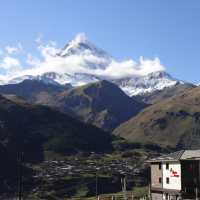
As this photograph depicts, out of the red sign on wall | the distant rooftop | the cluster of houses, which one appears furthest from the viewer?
the red sign on wall

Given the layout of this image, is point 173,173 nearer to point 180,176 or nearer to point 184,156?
point 180,176

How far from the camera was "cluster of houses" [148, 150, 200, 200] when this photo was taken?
4656 inches

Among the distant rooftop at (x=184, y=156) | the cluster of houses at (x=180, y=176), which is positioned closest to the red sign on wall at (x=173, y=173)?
the cluster of houses at (x=180, y=176)

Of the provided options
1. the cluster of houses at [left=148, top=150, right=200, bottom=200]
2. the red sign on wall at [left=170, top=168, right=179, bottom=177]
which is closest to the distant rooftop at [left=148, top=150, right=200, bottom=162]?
the cluster of houses at [left=148, top=150, right=200, bottom=200]

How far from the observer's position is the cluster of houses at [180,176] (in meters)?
118

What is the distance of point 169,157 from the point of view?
12562 cm

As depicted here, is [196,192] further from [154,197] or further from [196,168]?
[154,197]

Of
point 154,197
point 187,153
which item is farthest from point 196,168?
point 154,197

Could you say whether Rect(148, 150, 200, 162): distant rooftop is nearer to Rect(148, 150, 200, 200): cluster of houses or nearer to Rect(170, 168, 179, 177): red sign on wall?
Rect(148, 150, 200, 200): cluster of houses

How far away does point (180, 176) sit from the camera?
118m

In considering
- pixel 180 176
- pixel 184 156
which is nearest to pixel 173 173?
pixel 180 176

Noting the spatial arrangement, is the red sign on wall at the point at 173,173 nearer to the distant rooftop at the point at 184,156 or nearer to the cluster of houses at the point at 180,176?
the cluster of houses at the point at 180,176

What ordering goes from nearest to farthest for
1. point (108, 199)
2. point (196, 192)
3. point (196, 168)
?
1. point (196, 192)
2. point (196, 168)
3. point (108, 199)

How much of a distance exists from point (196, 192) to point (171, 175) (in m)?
14.3
